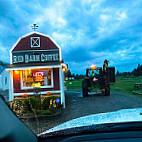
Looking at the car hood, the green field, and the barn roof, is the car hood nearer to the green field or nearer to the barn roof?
the barn roof

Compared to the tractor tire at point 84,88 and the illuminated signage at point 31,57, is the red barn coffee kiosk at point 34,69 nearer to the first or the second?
the illuminated signage at point 31,57

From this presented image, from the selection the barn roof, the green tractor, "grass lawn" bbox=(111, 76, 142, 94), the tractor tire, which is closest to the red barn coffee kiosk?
the barn roof

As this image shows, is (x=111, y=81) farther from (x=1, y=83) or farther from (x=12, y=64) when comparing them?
(x=1, y=83)

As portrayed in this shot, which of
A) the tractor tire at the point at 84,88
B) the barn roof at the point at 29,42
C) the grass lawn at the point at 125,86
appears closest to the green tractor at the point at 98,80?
the tractor tire at the point at 84,88

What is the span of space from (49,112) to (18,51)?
5.22 meters

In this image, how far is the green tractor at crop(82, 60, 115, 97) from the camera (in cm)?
1233

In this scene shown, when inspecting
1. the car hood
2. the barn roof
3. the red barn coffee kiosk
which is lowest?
the car hood

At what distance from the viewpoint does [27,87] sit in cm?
971

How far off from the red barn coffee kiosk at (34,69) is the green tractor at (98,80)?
3.49 metres

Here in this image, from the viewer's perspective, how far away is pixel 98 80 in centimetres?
1247

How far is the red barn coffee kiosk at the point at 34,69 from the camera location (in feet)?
31.7

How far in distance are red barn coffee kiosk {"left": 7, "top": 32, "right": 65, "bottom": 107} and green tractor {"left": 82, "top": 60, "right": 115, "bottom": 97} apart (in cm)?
349

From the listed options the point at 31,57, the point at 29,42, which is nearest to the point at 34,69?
the point at 31,57

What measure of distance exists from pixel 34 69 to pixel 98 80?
5.44m
